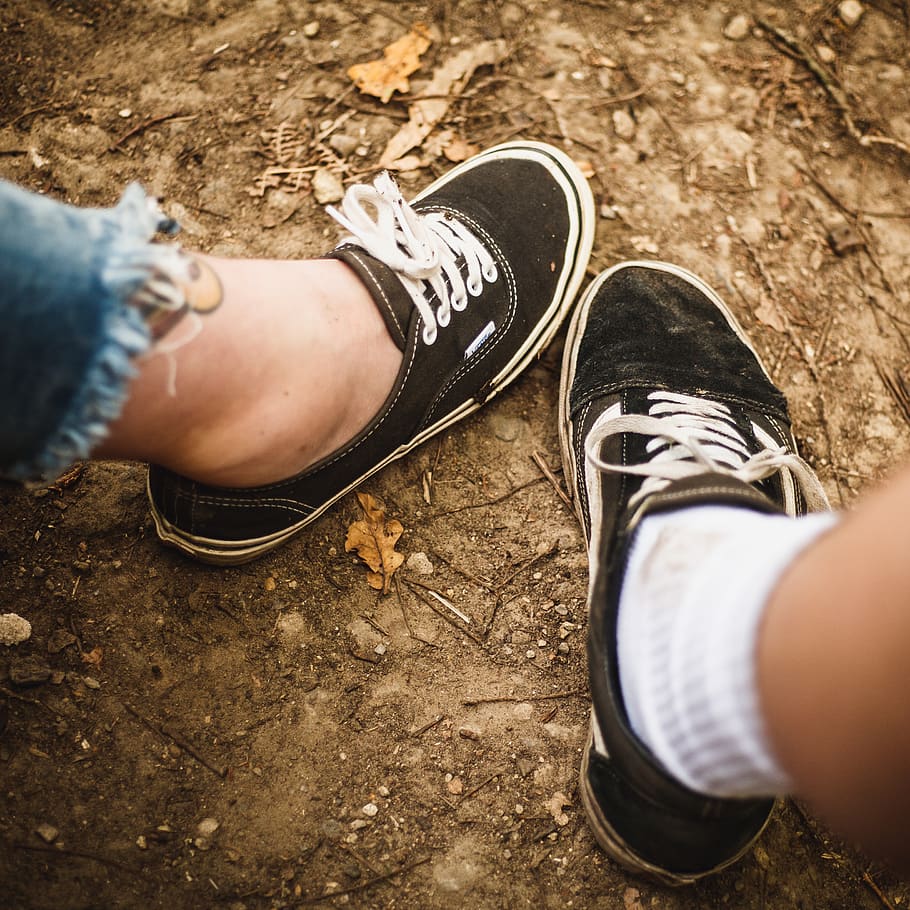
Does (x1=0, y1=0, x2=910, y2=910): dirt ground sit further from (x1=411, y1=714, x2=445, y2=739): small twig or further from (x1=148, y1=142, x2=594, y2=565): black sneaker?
(x1=148, y1=142, x2=594, y2=565): black sneaker

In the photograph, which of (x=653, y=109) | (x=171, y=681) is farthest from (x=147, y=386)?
(x=653, y=109)

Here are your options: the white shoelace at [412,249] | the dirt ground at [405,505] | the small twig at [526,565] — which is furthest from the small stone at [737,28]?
the small twig at [526,565]

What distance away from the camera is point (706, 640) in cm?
103

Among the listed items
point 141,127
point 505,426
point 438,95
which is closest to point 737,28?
point 438,95

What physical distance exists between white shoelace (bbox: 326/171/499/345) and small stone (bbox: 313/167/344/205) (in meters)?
0.38

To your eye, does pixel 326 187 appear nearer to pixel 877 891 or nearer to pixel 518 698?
pixel 518 698

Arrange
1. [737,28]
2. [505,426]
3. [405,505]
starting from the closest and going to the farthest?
[405,505]
[505,426]
[737,28]

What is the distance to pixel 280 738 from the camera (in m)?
1.51

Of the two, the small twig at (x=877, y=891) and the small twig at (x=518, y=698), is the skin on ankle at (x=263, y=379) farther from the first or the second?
the small twig at (x=877, y=891)

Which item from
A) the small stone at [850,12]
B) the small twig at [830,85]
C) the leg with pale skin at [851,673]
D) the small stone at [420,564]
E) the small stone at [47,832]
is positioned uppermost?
the small stone at [850,12]

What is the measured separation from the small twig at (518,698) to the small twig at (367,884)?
0.32 meters

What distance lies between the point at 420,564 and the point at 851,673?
102 cm

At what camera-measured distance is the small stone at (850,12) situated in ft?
7.52

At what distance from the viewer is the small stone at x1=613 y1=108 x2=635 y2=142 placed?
2117mm
